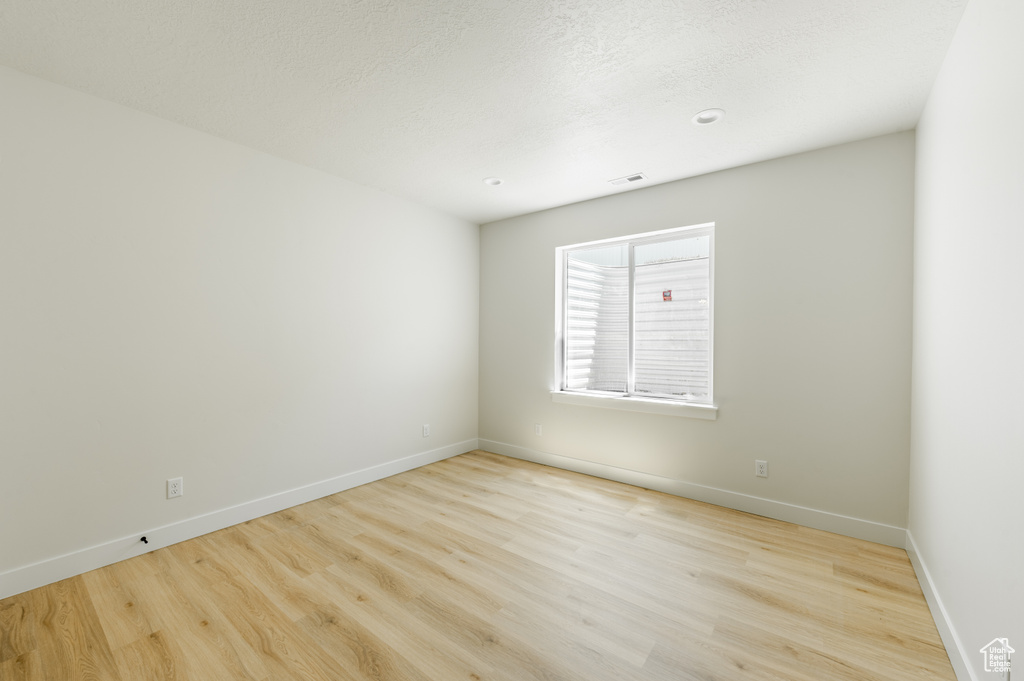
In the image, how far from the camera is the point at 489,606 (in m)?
2.02

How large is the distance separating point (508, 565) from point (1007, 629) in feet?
6.30

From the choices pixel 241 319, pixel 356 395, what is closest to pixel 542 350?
pixel 356 395

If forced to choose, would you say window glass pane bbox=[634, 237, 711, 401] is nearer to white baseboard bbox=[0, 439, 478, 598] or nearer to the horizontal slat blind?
the horizontal slat blind

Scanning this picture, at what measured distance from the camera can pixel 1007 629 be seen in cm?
122

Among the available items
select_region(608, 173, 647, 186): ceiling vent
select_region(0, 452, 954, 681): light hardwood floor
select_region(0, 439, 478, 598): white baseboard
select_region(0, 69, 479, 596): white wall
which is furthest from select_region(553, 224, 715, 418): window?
select_region(0, 439, 478, 598): white baseboard

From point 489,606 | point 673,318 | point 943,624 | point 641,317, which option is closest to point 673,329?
point 673,318

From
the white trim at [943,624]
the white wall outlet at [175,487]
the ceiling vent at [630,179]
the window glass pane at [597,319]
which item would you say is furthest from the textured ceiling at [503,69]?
the white trim at [943,624]

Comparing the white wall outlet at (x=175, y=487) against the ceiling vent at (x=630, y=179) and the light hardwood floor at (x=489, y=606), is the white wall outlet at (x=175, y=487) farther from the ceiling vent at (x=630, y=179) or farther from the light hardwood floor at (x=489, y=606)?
the ceiling vent at (x=630, y=179)

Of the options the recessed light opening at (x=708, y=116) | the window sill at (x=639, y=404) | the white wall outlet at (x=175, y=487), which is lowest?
the white wall outlet at (x=175, y=487)

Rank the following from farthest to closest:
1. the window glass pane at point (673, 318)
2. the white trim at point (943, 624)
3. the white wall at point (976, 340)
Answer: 1. the window glass pane at point (673, 318)
2. the white trim at point (943, 624)
3. the white wall at point (976, 340)

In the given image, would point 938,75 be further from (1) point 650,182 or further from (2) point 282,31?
(2) point 282,31

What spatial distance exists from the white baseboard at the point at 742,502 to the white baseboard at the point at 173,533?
164 cm

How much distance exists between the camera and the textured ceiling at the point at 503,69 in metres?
1.73

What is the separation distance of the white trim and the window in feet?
4.44
